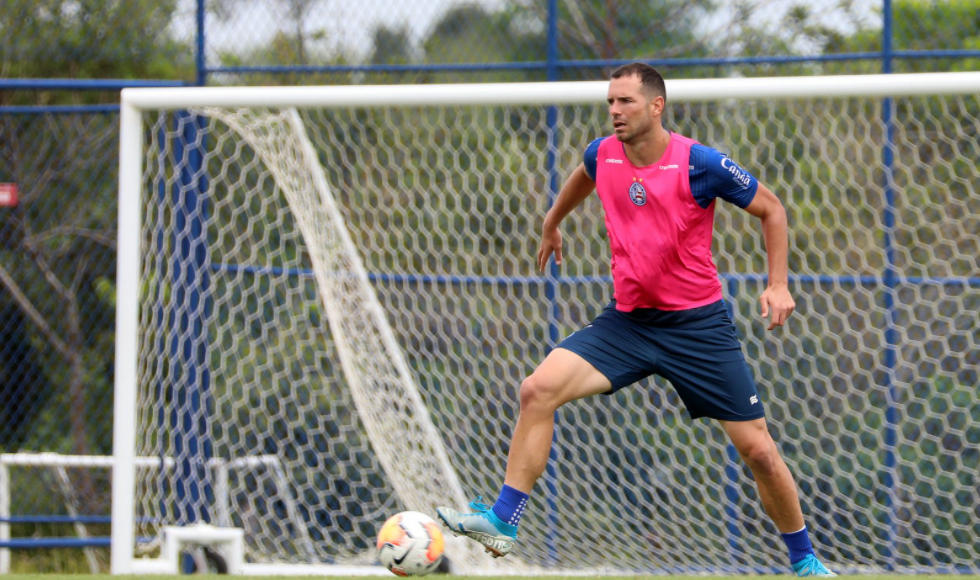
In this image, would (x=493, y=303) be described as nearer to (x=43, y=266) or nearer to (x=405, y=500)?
(x=405, y=500)

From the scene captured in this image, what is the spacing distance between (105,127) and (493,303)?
4152 millimetres

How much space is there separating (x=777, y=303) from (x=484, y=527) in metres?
1.27

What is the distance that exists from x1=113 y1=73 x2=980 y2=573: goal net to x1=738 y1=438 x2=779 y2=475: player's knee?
1672 mm

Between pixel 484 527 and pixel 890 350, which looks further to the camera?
pixel 890 350

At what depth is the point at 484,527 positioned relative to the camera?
379 centimetres

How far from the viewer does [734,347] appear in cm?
410

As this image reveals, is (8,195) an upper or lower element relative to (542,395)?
upper

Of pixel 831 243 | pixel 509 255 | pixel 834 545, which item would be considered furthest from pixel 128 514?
pixel 831 243

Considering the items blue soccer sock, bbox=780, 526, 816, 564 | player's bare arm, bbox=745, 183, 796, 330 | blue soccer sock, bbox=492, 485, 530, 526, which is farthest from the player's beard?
blue soccer sock, bbox=780, 526, 816, 564

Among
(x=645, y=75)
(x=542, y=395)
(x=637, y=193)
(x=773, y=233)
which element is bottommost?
(x=542, y=395)

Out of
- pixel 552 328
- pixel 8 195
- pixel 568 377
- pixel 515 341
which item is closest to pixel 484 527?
pixel 568 377

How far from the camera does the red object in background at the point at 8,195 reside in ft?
25.0

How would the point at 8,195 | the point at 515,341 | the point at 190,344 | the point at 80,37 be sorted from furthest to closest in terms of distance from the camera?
the point at 80,37 → the point at 8,195 → the point at 515,341 → the point at 190,344

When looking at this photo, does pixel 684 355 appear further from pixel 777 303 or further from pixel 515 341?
pixel 515 341
